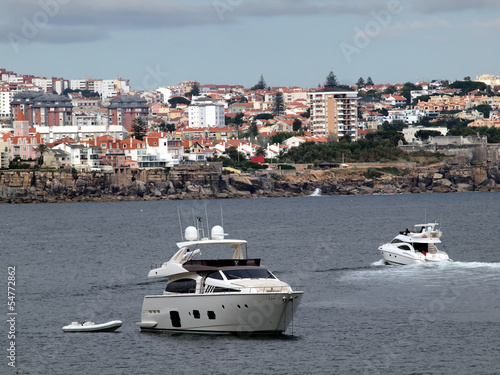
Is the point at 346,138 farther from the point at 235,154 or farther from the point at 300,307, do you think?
the point at 300,307

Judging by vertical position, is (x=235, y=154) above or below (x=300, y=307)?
below

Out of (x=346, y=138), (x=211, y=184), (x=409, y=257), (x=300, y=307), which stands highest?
(x=346, y=138)

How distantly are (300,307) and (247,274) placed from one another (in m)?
6.00

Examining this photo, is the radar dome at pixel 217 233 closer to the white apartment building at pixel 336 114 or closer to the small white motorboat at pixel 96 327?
the small white motorboat at pixel 96 327

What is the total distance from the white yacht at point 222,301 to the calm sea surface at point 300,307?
49cm

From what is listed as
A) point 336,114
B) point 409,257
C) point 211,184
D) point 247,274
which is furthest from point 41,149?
point 247,274

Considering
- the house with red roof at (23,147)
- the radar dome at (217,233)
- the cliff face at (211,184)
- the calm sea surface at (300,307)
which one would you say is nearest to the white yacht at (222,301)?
the calm sea surface at (300,307)

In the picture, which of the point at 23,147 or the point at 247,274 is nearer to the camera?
the point at 247,274

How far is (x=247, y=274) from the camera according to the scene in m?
31.6

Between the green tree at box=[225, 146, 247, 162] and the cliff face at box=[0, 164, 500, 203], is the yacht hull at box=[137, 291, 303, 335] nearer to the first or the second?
the cliff face at box=[0, 164, 500, 203]

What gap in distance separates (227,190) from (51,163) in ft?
95.3

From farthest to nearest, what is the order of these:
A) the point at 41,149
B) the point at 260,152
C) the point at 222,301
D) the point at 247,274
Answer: the point at 260,152 → the point at 41,149 → the point at 247,274 → the point at 222,301

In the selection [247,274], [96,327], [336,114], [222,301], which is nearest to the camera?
[222,301]

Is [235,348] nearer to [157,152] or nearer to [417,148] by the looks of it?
[157,152]
